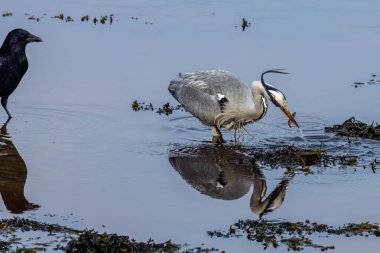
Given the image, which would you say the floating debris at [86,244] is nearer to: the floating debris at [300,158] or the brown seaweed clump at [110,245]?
the brown seaweed clump at [110,245]

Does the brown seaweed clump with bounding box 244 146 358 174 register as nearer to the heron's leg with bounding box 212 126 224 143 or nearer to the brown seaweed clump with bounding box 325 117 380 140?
the brown seaweed clump with bounding box 325 117 380 140

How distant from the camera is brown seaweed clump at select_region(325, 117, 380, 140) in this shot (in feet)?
45.4

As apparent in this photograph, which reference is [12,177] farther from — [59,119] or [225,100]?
[225,100]

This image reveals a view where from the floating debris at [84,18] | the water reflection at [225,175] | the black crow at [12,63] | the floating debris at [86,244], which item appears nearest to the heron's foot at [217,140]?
the water reflection at [225,175]

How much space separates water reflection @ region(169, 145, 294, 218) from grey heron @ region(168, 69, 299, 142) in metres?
0.52

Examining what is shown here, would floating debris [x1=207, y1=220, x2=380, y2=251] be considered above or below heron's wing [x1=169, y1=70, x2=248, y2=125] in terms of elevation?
below

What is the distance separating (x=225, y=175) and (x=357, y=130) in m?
2.48

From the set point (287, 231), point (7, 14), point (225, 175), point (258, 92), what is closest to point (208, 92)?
point (258, 92)

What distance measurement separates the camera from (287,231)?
1012cm

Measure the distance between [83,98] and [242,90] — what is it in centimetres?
287

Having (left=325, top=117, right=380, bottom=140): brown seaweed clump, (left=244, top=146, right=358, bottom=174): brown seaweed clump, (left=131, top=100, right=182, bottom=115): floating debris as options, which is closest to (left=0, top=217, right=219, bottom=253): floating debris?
(left=244, top=146, right=358, bottom=174): brown seaweed clump

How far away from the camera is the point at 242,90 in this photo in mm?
13906

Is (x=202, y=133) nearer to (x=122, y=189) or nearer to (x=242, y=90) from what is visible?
(x=242, y=90)

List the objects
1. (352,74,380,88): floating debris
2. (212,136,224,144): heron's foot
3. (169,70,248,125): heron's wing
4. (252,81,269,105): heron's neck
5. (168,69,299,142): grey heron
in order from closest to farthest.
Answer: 1. (252,81,269,105): heron's neck
2. (168,69,299,142): grey heron
3. (169,70,248,125): heron's wing
4. (212,136,224,144): heron's foot
5. (352,74,380,88): floating debris
